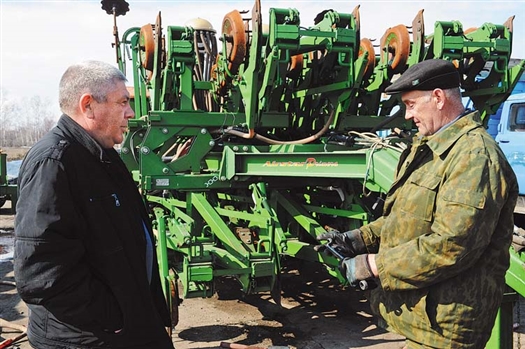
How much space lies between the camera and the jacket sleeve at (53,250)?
165 centimetres

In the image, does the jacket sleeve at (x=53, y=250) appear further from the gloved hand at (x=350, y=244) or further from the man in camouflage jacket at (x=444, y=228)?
the gloved hand at (x=350, y=244)

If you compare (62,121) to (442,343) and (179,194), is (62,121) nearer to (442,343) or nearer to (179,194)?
(442,343)

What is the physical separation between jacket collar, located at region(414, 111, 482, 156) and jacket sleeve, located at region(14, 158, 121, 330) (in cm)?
138

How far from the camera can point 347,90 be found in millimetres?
5141

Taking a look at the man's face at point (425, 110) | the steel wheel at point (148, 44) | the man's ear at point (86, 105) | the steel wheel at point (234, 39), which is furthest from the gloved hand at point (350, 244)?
the steel wheel at point (148, 44)

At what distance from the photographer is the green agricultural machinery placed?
446 cm

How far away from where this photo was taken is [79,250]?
1.70m

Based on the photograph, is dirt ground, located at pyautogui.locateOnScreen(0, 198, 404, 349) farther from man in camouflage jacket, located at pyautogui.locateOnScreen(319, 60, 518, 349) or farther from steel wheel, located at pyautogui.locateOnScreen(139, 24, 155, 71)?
steel wheel, located at pyautogui.locateOnScreen(139, 24, 155, 71)

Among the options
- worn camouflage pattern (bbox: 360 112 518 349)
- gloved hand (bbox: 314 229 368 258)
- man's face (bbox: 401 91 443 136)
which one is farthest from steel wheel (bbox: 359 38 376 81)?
worn camouflage pattern (bbox: 360 112 518 349)

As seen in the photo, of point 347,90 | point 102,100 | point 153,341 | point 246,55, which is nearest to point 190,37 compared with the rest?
point 246,55

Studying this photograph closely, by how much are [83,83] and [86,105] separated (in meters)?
0.08

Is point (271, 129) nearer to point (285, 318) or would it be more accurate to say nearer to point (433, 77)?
point (285, 318)

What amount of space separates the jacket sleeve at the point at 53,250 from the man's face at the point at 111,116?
248 millimetres

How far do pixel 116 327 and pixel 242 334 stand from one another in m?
3.07
